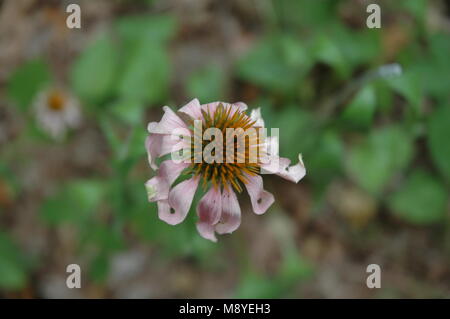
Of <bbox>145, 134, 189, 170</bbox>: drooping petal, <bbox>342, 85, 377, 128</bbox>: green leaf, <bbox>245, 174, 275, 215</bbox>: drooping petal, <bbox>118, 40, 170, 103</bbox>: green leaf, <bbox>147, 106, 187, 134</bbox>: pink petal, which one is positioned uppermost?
<bbox>118, 40, 170, 103</bbox>: green leaf

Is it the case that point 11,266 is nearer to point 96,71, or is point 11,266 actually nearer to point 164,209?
point 96,71

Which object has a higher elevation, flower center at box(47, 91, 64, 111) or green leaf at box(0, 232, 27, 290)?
flower center at box(47, 91, 64, 111)

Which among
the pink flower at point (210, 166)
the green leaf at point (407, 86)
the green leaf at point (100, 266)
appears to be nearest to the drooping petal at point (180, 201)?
the pink flower at point (210, 166)

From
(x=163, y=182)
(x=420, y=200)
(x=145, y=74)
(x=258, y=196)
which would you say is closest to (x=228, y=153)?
(x=258, y=196)

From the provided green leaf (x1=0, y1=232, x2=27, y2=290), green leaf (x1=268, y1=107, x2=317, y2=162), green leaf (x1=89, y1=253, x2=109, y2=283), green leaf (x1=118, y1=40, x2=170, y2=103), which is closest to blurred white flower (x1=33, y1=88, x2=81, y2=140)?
green leaf (x1=118, y1=40, x2=170, y2=103)

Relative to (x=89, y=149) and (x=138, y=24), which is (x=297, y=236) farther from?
(x=138, y=24)

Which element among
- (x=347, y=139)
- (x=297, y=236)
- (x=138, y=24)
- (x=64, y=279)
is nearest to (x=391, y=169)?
(x=347, y=139)

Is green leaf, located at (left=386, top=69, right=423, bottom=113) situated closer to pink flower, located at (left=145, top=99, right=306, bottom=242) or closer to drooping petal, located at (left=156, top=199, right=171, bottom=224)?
pink flower, located at (left=145, top=99, right=306, bottom=242)
